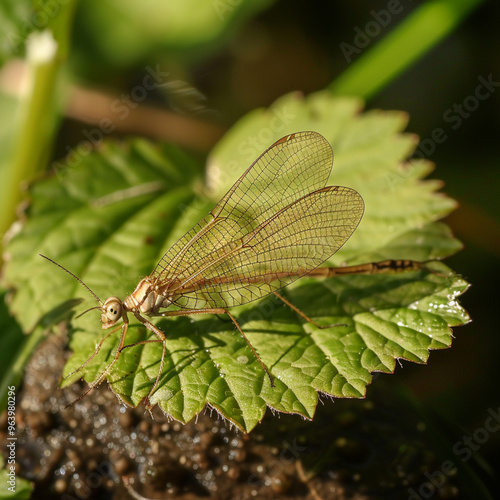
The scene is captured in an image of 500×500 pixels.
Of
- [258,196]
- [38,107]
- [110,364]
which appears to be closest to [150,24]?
[38,107]

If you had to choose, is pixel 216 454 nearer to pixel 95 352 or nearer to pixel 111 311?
pixel 95 352

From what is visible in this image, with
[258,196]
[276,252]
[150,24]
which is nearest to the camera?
[276,252]

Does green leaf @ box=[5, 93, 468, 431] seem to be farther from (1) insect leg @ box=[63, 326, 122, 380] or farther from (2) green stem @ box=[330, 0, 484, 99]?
(2) green stem @ box=[330, 0, 484, 99]

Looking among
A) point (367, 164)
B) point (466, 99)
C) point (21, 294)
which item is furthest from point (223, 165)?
point (466, 99)

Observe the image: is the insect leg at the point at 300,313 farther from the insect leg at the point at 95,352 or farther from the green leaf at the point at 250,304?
the insect leg at the point at 95,352

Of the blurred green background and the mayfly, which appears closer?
the mayfly

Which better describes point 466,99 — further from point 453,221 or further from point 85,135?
point 85,135

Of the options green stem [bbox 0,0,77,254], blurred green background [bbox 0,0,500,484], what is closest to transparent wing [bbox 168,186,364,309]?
blurred green background [bbox 0,0,500,484]
